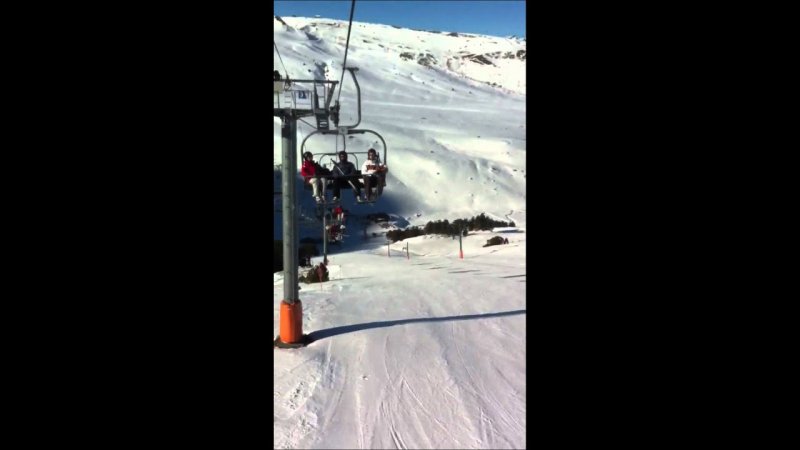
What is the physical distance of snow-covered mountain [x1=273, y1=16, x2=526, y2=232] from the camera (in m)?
26.6

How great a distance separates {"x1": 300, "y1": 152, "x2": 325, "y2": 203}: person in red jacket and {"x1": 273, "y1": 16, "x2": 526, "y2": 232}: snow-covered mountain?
29.1 feet

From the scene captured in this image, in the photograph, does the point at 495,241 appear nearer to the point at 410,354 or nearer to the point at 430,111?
the point at 410,354

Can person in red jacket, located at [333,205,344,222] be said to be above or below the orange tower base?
above

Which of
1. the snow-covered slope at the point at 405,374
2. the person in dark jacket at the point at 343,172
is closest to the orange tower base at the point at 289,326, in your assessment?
the snow-covered slope at the point at 405,374

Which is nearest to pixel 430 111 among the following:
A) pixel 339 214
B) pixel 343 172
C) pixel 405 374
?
pixel 339 214

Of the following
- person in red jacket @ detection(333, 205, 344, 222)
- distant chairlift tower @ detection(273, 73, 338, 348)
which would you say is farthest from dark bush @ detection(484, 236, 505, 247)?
distant chairlift tower @ detection(273, 73, 338, 348)

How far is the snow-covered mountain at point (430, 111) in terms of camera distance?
26.6 meters

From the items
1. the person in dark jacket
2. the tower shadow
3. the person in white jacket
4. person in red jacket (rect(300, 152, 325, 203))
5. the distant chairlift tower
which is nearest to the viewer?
the distant chairlift tower

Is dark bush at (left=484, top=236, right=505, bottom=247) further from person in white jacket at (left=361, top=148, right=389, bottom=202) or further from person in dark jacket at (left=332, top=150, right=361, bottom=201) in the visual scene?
person in white jacket at (left=361, top=148, right=389, bottom=202)

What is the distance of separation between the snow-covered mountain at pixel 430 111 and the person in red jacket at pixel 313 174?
8.86 metres

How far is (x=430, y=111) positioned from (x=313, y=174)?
112 feet

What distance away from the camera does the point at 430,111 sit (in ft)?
126
